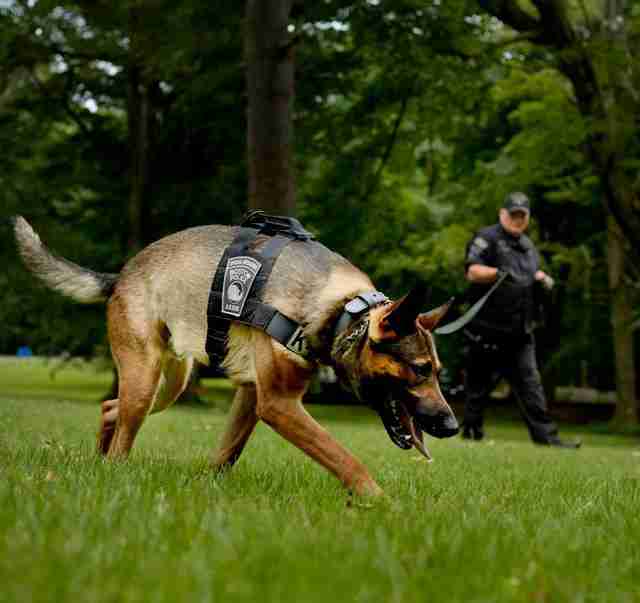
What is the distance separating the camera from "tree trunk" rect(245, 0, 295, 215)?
11727 millimetres

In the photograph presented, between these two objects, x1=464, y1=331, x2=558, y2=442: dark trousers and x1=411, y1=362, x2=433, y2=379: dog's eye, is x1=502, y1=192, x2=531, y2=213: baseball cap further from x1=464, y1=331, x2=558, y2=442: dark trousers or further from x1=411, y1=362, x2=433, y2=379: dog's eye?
x1=411, y1=362, x2=433, y2=379: dog's eye

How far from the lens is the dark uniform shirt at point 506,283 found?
10.0 m

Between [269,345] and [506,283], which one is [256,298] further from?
[506,283]

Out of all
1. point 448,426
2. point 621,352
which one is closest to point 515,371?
point 448,426

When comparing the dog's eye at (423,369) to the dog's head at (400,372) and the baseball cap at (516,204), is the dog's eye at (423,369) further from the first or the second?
the baseball cap at (516,204)

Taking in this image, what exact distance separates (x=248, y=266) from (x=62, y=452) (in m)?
1.91

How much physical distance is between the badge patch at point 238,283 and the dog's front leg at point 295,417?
26 cm

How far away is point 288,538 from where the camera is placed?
103 inches

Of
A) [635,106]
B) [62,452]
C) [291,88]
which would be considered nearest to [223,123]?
[291,88]

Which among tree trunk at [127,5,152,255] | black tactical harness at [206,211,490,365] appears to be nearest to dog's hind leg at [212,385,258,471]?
black tactical harness at [206,211,490,365]

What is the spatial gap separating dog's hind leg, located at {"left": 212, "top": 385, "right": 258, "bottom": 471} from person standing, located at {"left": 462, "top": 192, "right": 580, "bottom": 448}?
5414mm

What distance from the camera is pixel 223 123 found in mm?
18984

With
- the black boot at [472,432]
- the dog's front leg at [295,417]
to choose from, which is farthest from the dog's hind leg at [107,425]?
the black boot at [472,432]

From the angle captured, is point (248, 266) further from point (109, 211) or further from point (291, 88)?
point (109, 211)
